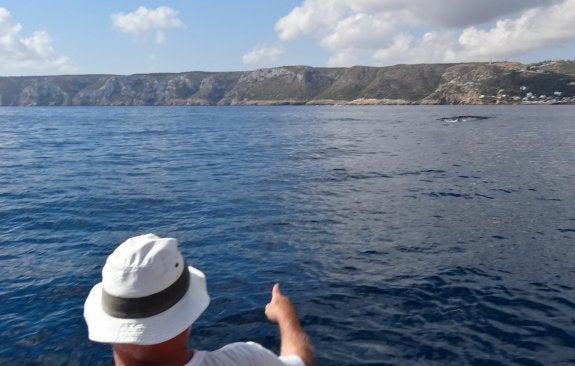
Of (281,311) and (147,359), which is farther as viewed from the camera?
(281,311)

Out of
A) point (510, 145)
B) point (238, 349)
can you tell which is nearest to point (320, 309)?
point (238, 349)

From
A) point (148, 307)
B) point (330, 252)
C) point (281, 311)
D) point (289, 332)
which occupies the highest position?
point (148, 307)

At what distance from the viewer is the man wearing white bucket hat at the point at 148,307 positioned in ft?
9.87

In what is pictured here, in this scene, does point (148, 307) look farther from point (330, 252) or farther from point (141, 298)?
point (330, 252)

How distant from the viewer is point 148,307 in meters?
3.04

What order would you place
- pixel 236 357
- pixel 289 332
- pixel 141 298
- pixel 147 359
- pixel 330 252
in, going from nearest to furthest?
pixel 141 298 → pixel 147 359 → pixel 236 357 → pixel 289 332 → pixel 330 252

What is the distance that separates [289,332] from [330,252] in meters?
10.3

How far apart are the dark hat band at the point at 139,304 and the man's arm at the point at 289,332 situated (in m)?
1.53

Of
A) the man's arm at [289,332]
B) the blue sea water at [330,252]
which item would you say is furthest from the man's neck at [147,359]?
the blue sea water at [330,252]

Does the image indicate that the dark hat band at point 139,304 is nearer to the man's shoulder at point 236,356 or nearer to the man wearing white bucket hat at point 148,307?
the man wearing white bucket hat at point 148,307

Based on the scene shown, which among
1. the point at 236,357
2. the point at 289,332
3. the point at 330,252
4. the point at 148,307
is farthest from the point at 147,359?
the point at 330,252

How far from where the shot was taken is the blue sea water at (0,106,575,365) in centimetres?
934

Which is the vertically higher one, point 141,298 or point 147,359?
point 141,298

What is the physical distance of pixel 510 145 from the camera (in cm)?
4847
